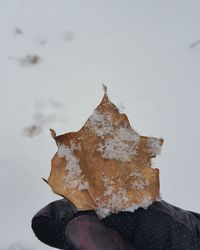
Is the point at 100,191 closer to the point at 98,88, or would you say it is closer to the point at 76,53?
the point at 98,88

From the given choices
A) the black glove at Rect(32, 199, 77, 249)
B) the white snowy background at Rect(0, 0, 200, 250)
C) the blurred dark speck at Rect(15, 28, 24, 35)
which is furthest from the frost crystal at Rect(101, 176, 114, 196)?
the blurred dark speck at Rect(15, 28, 24, 35)

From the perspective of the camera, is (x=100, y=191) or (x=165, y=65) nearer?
(x=100, y=191)

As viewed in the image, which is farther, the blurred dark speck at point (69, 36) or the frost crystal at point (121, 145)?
the blurred dark speck at point (69, 36)

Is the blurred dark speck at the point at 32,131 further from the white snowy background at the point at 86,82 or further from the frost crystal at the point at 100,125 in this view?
the frost crystal at the point at 100,125

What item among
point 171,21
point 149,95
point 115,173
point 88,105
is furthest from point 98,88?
point 115,173

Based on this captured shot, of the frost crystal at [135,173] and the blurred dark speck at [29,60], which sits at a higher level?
the blurred dark speck at [29,60]

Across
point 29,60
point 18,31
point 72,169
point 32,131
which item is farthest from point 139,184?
point 18,31

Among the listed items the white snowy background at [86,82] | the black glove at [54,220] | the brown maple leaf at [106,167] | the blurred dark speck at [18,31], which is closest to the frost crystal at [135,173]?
the brown maple leaf at [106,167]

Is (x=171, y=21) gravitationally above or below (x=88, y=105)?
above
